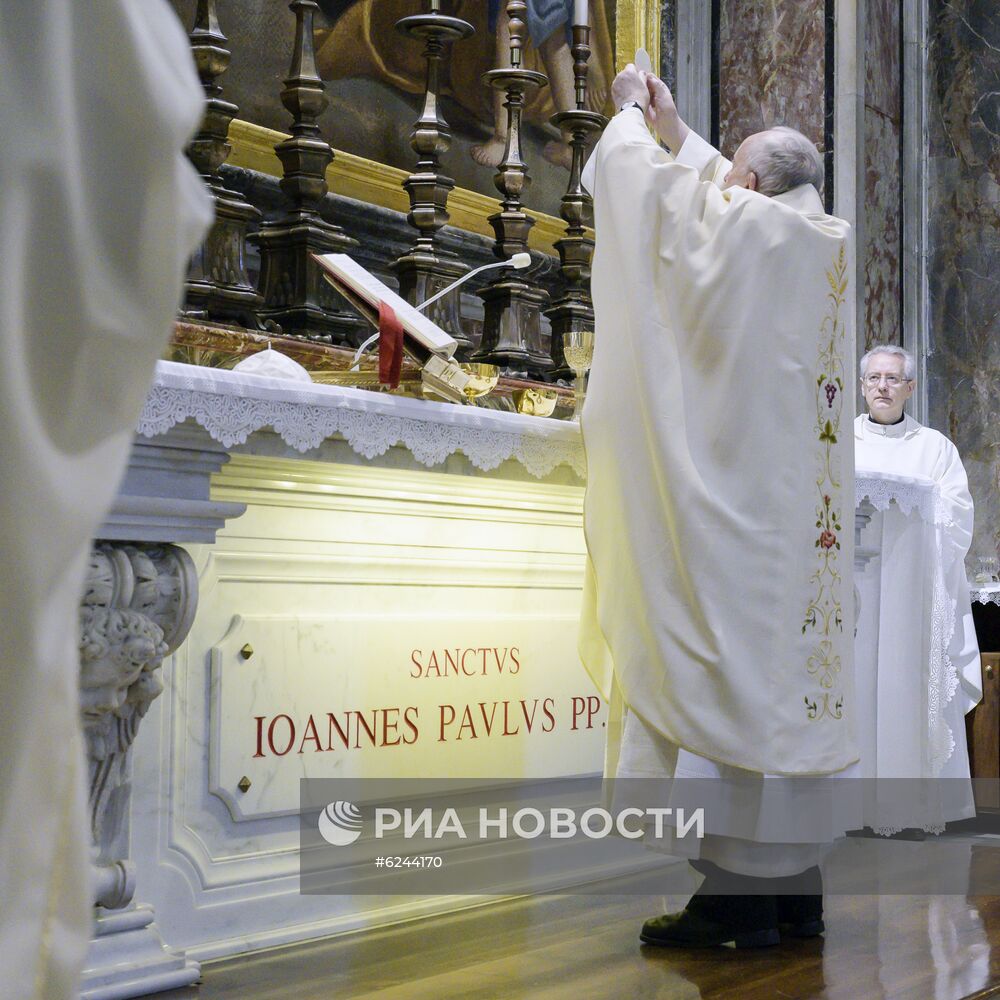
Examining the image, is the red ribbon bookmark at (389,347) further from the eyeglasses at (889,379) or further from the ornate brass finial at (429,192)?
the eyeglasses at (889,379)

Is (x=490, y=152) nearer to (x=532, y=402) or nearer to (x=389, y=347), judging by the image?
(x=532, y=402)

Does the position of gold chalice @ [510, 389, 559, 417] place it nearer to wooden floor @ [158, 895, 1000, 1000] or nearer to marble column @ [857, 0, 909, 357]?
wooden floor @ [158, 895, 1000, 1000]

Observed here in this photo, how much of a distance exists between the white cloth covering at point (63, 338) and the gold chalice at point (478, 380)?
2.48 metres

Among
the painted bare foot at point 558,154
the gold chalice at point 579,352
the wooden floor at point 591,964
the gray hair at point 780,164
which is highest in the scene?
the painted bare foot at point 558,154

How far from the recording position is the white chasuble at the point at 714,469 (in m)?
3.16

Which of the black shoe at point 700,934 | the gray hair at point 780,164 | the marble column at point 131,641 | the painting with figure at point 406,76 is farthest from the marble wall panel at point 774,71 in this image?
the marble column at point 131,641

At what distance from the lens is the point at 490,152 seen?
5336mm

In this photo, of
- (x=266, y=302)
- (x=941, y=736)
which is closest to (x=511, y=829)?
(x=266, y=302)

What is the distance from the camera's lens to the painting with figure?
175 inches

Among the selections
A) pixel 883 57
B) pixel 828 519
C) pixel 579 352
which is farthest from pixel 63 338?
pixel 883 57

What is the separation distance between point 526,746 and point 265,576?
1.06 metres

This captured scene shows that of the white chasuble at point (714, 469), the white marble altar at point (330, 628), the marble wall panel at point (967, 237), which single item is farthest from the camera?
the marble wall panel at point (967, 237)

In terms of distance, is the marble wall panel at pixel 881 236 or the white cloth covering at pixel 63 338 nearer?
the white cloth covering at pixel 63 338

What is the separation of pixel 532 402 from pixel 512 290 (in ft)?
2.20
